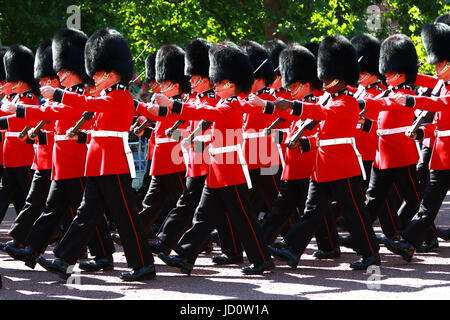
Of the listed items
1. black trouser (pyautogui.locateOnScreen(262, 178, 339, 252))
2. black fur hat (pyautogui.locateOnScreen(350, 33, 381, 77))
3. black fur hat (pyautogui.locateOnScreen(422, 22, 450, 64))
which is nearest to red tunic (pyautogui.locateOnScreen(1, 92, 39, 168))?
black trouser (pyautogui.locateOnScreen(262, 178, 339, 252))

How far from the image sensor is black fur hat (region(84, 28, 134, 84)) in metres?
5.75

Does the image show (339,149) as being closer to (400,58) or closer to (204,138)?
(204,138)

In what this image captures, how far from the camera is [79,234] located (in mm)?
5578

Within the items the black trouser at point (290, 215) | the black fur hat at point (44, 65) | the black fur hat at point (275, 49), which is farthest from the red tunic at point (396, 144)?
the black fur hat at point (44, 65)

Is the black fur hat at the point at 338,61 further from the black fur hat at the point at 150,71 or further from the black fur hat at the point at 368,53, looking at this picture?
the black fur hat at the point at 150,71

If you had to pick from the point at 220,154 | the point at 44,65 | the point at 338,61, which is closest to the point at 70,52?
the point at 44,65

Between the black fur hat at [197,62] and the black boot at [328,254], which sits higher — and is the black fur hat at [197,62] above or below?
above

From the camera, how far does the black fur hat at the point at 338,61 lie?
6234 millimetres

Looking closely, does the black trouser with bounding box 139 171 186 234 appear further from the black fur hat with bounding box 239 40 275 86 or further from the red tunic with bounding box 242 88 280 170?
the black fur hat with bounding box 239 40 275 86

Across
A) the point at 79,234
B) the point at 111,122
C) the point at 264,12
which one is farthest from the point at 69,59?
the point at 264,12

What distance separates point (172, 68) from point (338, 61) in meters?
1.71

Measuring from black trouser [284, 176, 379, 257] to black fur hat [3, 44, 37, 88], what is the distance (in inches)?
101

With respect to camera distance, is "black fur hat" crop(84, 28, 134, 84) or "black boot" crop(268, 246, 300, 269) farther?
"black boot" crop(268, 246, 300, 269)

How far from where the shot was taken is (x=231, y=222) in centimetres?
586
